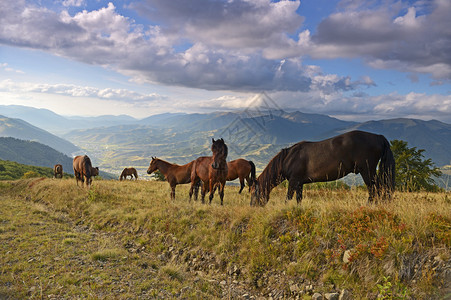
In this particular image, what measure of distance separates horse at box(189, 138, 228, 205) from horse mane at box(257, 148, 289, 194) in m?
1.99

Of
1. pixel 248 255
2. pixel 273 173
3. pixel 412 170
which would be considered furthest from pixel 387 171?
pixel 412 170

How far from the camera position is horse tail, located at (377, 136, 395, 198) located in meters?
8.29

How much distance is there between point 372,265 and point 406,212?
6.25ft

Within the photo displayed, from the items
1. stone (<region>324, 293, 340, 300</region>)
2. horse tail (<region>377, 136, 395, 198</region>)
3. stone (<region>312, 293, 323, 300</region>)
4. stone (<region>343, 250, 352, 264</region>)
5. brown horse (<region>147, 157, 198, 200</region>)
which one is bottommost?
stone (<region>312, 293, 323, 300</region>)

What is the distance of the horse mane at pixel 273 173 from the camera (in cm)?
1043

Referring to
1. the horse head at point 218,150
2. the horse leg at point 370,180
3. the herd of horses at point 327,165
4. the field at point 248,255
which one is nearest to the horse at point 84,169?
the field at point 248,255

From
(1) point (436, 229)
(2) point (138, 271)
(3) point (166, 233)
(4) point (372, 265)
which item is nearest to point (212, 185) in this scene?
(3) point (166, 233)

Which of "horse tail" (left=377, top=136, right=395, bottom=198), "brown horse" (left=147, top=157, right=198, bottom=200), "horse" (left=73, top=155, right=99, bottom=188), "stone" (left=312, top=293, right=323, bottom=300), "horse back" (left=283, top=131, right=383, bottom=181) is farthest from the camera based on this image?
"horse" (left=73, top=155, right=99, bottom=188)

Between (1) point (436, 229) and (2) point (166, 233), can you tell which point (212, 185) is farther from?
(1) point (436, 229)

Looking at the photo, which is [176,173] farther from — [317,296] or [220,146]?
[317,296]

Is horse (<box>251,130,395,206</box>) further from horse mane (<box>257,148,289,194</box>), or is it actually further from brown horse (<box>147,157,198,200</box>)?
brown horse (<box>147,157,198,200</box>)

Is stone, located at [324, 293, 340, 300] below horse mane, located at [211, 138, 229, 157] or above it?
below

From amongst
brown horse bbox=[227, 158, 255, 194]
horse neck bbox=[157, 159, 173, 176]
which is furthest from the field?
brown horse bbox=[227, 158, 255, 194]

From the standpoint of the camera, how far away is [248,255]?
24.0 ft
